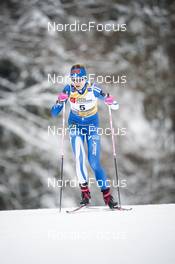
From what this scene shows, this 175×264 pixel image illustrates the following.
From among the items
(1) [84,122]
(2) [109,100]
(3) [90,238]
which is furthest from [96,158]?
(3) [90,238]

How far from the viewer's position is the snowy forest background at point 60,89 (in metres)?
4.21

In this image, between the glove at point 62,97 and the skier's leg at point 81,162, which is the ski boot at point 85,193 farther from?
the glove at point 62,97

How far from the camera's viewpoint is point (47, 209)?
4094 mm

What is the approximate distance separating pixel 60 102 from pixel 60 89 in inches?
8.8

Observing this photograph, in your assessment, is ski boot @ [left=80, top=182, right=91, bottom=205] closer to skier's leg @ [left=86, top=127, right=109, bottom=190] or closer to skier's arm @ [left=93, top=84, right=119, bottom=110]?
skier's leg @ [left=86, top=127, right=109, bottom=190]

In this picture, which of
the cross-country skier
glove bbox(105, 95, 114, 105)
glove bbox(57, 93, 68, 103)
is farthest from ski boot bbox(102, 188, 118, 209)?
glove bbox(57, 93, 68, 103)

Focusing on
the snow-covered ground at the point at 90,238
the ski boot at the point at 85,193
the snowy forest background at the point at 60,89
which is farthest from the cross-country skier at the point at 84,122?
the snow-covered ground at the point at 90,238

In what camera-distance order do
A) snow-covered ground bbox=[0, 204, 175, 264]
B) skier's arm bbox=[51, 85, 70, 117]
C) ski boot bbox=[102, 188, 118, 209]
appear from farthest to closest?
skier's arm bbox=[51, 85, 70, 117]
ski boot bbox=[102, 188, 118, 209]
snow-covered ground bbox=[0, 204, 175, 264]

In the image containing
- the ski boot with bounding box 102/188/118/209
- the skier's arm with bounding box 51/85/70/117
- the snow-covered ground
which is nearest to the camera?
the snow-covered ground

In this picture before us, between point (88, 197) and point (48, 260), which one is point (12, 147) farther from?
point (48, 260)

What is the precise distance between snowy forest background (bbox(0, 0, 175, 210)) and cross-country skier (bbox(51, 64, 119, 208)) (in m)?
0.18

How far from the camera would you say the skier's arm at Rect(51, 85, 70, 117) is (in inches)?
156

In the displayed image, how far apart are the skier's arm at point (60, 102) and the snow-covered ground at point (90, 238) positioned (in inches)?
37.6

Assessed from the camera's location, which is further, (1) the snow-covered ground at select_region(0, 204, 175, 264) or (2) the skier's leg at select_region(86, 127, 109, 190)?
(2) the skier's leg at select_region(86, 127, 109, 190)
